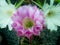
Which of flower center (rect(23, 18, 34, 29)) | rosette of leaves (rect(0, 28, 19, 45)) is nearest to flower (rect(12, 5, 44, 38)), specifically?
flower center (rect(23, 18, 34, 29))

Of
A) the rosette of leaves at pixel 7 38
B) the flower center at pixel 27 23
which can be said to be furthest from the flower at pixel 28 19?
the rosette of leaves at pixel 7 38

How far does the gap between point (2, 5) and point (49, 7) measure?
5.5 inches

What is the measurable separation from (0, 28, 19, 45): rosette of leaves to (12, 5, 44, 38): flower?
528mm

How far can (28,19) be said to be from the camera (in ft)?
1.51

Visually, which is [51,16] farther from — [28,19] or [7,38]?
[7,38]

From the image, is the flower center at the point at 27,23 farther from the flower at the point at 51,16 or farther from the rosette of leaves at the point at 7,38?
the rosette of leaves at the point at 7,38

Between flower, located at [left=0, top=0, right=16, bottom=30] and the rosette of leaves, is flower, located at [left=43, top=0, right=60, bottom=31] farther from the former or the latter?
the rosette of leaves

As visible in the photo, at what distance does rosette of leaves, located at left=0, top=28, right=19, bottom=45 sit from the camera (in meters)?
0.99

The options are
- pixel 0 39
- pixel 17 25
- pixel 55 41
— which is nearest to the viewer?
pixel 17 25

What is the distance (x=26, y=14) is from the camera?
45cm

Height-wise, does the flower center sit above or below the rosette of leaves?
above

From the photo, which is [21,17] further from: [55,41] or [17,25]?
[55,41]

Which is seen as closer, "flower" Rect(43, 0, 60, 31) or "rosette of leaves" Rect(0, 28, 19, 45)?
"flower" Rect(43, 0, 60, 31)

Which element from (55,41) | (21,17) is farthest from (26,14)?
(55,41)
